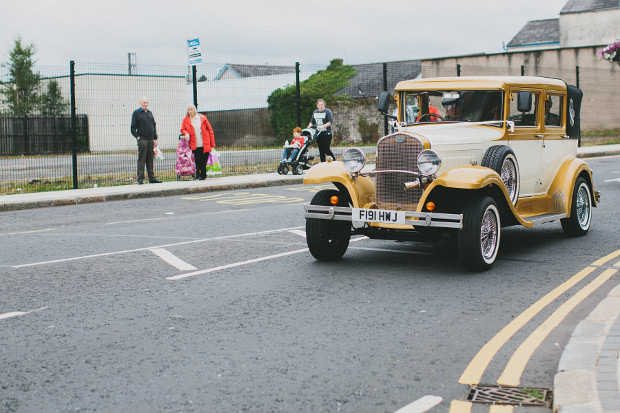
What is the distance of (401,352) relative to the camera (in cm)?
498

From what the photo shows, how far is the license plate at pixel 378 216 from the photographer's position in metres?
7.32

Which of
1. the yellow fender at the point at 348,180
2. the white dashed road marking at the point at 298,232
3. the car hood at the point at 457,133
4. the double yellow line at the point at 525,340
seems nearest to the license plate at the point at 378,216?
the yellow fender at the point at 348,180

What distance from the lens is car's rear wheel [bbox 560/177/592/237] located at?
9.33 m

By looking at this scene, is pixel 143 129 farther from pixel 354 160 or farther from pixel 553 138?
pixel 553 138

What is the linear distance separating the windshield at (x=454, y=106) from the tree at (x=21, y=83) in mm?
30835

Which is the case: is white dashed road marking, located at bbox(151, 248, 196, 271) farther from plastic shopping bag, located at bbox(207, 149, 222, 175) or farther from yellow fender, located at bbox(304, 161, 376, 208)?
plastic shopping bag, located at bbox(207, 149, 222, 175)

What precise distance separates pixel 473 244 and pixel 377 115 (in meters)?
33.6

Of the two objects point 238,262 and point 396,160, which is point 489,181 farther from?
point 238,262

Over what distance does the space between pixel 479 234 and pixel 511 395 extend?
3.15 meters

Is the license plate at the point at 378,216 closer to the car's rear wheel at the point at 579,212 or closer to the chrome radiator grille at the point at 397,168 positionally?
the chrome radiator grille at the point at 397,168

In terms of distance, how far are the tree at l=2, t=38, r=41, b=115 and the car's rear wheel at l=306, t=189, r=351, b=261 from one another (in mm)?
31407

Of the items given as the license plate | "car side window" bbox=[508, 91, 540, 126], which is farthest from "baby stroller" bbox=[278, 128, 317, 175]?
the license plate

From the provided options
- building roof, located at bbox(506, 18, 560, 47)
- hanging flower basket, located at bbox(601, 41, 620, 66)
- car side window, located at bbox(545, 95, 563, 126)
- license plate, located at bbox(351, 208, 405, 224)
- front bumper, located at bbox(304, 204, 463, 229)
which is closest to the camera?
front bumper, located at bbox(304, 204, 463, 229)

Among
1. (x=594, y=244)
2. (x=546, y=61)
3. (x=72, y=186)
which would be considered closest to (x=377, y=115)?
(x=546, y=61)
